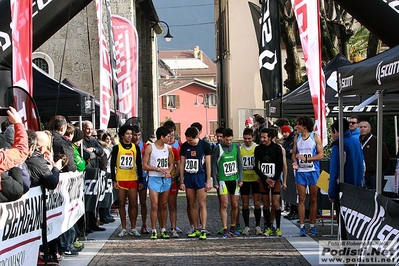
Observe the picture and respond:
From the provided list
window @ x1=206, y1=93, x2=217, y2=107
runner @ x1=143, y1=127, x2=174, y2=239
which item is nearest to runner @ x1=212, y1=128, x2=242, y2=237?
runner @ x1=143, y1=127, x2=174, y2=239

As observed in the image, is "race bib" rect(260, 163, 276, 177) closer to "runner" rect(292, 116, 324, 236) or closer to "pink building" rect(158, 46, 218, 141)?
"runner" rect(292, 116, 324, 236)

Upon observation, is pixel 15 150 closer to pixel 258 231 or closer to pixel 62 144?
pixel 62 144

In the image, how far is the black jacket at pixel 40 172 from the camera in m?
8.31

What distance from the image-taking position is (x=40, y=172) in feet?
27.4

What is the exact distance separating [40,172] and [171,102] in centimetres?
8754

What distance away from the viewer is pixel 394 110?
17375 millimetres

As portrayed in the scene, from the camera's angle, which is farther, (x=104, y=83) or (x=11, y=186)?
(x=104, y=83)

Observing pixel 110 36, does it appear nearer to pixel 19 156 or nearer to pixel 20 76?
pixel 20 76

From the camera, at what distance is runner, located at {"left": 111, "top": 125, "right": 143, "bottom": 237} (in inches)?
520

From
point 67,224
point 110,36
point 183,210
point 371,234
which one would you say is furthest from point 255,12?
point 371,234

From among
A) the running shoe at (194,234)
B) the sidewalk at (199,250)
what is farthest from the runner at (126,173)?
the running shoe at (194,234)

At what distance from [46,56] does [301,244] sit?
24.7 m

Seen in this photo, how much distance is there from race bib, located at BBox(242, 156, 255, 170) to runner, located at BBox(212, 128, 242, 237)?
0.12 meters

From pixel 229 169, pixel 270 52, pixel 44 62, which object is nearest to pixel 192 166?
pixel 229 169
